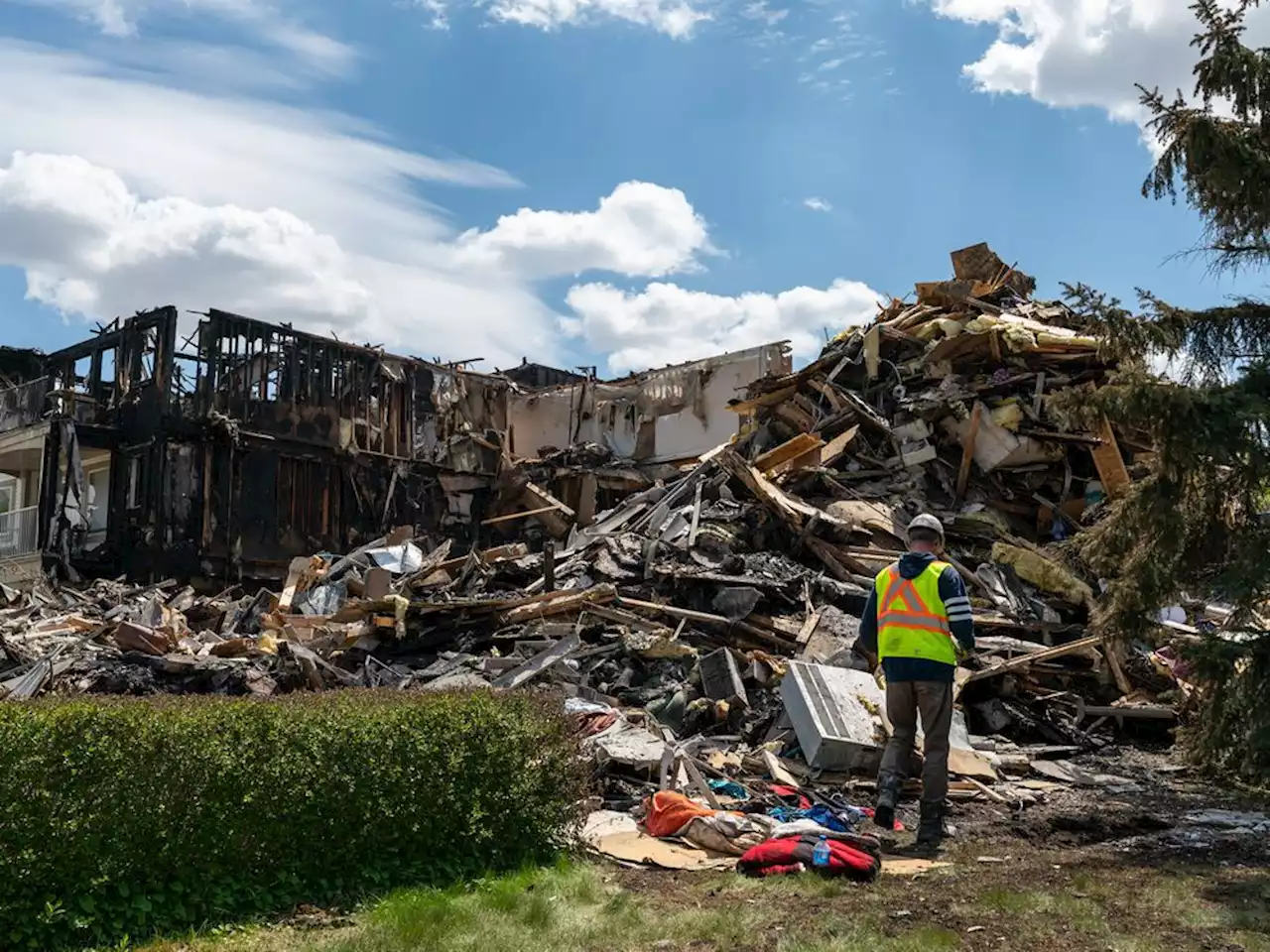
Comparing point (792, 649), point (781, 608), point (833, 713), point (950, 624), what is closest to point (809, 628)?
point (792, 649)

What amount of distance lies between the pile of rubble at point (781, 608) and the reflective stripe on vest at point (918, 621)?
119 centimetres

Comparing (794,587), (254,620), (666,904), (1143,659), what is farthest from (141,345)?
(666,904)

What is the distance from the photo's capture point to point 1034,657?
1130 cm

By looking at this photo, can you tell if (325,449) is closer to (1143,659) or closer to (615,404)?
(615,404)

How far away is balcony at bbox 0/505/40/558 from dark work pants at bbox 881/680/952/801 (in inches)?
840

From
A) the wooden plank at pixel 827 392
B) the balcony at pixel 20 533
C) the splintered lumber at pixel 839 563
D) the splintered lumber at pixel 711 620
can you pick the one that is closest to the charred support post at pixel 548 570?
the splintered lumber at pixel 711 620

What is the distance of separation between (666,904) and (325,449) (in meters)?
22.5

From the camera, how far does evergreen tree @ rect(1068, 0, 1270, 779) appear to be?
22.6ft

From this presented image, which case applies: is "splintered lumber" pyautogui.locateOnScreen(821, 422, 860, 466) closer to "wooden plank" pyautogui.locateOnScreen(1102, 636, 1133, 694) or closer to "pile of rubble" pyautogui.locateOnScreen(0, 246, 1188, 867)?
"pile of rubble" pyautogui.locateOnScreen(0, 246, 1188, 867)

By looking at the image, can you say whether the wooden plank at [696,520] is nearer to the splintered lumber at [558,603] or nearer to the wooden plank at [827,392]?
the splintered lumber at [558,603]

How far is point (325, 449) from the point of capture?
88.0 feet

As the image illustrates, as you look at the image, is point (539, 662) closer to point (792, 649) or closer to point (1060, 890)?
point (792, 649)

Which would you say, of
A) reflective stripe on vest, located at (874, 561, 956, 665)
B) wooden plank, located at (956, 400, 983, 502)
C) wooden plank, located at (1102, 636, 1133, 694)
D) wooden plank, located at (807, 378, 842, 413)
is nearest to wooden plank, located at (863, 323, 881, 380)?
wooden plank, located at (807, 378, 842, 413)

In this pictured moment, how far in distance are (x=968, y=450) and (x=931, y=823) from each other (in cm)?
989
